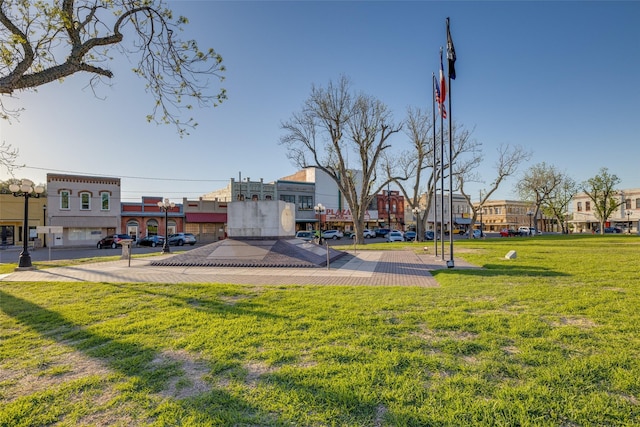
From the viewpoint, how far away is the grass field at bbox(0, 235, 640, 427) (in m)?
2.96

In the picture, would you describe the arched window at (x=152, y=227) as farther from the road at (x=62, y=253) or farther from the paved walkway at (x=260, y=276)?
the paved walkway at (x=260, y=276)

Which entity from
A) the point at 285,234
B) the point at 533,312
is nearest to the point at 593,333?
the point at 533,312

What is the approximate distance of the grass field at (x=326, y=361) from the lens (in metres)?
2.96

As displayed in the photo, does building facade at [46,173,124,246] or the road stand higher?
building facade at [46,173,124,246]

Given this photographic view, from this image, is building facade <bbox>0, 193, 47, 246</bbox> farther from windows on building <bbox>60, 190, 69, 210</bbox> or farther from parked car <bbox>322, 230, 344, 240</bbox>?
parked car <bbox>322, 230, 344, 240</bbox>

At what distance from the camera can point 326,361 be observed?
13.1 feet

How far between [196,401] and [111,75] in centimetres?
600

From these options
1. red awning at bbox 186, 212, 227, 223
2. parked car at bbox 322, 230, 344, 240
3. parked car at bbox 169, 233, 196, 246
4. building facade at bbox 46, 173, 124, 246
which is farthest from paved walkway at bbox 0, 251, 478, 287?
parked car at bbox 322, 230, 344, 240

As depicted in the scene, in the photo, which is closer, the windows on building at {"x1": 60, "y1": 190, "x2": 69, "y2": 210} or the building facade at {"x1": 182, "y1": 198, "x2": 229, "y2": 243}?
the windows on building at {"x1": 60, "y1": 190, "x2": 69, "y2": 210}

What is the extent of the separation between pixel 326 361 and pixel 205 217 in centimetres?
4421

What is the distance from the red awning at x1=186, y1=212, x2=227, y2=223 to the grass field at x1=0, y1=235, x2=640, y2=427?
3883 centimetres

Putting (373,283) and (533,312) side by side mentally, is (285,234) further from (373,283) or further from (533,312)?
(533,312)

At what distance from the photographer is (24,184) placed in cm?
1512

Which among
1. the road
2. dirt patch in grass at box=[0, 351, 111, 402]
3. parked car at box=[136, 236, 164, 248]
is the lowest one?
the road
